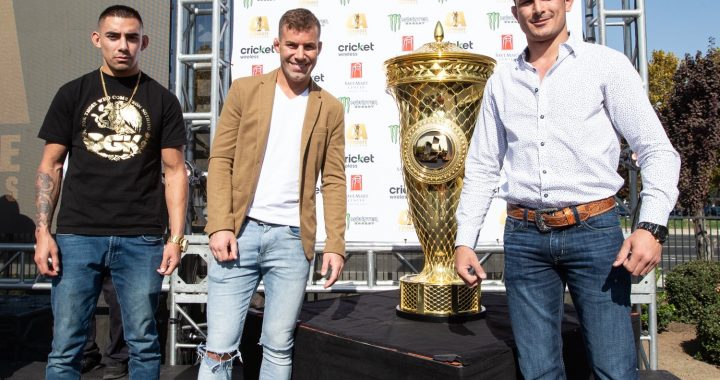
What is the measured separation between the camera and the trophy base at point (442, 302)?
7.61ft

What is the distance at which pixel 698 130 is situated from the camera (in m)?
8.16

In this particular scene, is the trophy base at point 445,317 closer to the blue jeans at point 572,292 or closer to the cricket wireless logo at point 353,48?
the blue jeans at point 572,292

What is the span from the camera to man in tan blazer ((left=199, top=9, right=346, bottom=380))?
70.8 inches

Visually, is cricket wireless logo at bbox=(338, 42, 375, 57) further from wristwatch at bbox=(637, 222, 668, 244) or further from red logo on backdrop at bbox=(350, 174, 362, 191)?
wristwatch at bbox=(637, 222, 668, 244)

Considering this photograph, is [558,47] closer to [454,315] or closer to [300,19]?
[300,19]

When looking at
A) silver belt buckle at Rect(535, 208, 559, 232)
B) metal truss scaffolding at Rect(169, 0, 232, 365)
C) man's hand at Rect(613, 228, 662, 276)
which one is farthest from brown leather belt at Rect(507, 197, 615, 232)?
metal truss scaffolding at Rect(169, 0, 232, 365)

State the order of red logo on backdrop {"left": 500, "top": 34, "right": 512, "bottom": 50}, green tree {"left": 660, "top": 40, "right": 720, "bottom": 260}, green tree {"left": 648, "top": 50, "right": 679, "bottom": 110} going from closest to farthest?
red logo on backdrop {"left": 500, "top": 34, "right": 512, "bottom": 50} → green tree {"left": 660, "top": 40, "right": 720, "bottom": 260} → green tree {"left": 648, "top": 50, "right": 679, "bottom": 110}

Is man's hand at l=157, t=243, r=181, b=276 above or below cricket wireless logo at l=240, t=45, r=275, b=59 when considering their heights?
below

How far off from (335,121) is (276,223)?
1.49 feet

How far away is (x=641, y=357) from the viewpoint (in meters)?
3.44

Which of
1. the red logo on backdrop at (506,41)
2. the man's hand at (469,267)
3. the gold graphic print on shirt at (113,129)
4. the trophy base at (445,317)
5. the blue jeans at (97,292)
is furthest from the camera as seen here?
the red logo on backdrop at (506,41)

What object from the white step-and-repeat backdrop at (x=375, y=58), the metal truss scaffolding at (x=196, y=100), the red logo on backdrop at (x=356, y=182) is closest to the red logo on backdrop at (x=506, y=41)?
the white step-and-repeat backdrop at (x=375, y=58)

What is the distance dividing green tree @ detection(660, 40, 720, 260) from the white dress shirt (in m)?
7.76

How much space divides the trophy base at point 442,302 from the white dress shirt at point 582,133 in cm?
89
